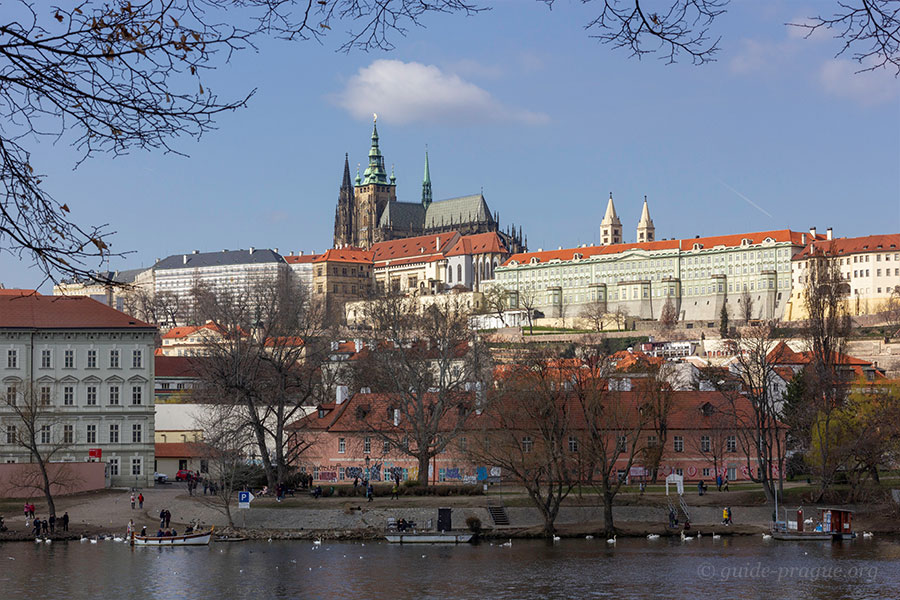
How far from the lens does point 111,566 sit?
40.7 meters

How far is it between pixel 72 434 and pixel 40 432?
1530 mm

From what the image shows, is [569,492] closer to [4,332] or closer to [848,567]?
[848,567]

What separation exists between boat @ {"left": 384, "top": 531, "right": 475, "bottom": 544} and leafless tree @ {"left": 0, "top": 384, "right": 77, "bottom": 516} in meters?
14.3

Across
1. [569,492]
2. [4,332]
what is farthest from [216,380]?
[569,492]

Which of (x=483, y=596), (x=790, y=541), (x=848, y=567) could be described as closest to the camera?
(x=483, y=596)

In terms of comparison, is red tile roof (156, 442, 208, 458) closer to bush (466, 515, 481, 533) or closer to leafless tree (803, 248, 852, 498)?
bush (466, 515, 481, 533)

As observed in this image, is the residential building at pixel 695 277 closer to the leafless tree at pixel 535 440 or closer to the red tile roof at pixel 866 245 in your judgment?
the red tile roof at pixel 866 245

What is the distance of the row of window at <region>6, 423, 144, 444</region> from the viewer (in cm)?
5895

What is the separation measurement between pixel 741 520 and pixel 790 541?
364 cm

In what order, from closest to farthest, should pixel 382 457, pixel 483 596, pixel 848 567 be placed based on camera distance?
1. pixel 483 596
2. pixel 848 567
3. pixel 382 457

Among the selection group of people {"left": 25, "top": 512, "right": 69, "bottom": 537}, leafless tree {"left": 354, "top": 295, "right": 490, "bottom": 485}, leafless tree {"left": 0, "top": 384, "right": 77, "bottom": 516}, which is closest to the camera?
group of people {"left": 25, "top": 512, "right": 69, "bottom": 537}

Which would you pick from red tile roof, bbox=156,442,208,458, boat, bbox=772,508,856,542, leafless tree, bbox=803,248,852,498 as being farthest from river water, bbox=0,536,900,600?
red tile roof, bbox=156,442,208,458

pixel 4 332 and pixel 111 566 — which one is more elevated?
pixel 4 332

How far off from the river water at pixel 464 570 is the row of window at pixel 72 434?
483 inches
